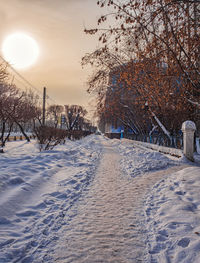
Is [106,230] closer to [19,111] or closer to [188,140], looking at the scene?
[188,140]

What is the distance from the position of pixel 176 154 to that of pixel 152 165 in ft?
8.00

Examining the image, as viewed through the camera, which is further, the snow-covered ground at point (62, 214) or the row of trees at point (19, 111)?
the row of trees at point (19, 111)

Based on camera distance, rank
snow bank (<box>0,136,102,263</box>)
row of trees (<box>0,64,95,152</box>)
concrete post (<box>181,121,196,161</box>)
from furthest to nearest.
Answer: row of trees (<box>0,64,95,152</box>) < concrete post (<box>181,121,196,161</box>) < snow bank (<box>0,136,102,263</box>)

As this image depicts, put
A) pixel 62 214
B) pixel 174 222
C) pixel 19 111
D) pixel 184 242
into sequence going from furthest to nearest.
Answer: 1. pixel 19 111
2. pixel 62 214
3. pixel 174 222
4. pixel 184 242

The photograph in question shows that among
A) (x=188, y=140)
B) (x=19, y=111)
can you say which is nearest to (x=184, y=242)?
(x=188, y=140)

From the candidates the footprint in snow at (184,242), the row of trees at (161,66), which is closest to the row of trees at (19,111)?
the row of trees at (161,66)

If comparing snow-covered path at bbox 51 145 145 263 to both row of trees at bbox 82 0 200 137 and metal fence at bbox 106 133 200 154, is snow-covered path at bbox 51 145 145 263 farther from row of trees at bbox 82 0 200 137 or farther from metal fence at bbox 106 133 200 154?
metal fence at bbox 106 133 200 154

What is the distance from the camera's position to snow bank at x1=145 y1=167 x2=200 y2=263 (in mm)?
2451

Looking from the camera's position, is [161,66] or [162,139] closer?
[161,66]

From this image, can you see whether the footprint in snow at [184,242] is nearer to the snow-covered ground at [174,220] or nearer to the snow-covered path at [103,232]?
the snow-covered ground at [174,220]

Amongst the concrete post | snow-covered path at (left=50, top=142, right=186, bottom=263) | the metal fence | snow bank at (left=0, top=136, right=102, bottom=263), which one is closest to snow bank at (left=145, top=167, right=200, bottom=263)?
snow-covered path at (left=50, top=142, right=186, bottom=263)

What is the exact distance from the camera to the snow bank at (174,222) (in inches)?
96.5

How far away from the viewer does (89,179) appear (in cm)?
640

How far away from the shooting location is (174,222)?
3252 mm
